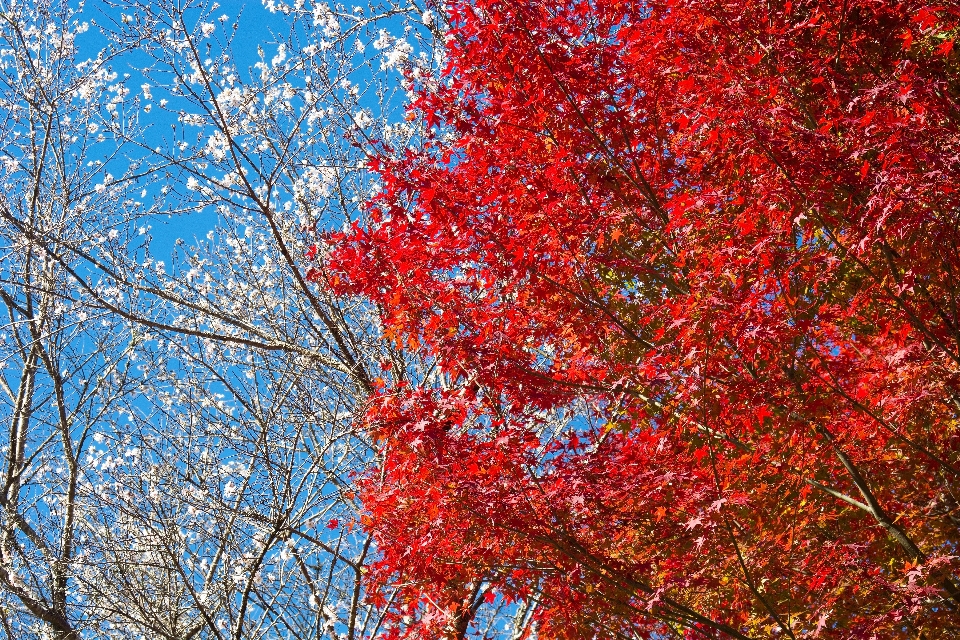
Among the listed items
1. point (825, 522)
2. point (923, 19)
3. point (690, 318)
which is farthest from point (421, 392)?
point (923, 19)

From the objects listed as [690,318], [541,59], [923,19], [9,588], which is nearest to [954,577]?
[690,318]

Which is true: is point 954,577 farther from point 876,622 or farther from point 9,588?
point 9,588

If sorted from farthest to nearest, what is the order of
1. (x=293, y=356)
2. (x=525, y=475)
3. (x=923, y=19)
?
1. (x=293, y=356)
2. (x=525, y=475)
3. (x=923, y=19)

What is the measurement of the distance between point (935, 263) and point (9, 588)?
829 cm

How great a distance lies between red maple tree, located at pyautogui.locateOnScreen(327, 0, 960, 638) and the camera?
457 cm

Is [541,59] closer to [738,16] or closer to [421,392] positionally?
[738,16]

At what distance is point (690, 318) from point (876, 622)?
6.33ft

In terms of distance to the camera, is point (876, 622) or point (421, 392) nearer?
point (876, 622)

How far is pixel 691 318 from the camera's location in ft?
14.2

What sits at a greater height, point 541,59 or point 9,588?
point 541,59

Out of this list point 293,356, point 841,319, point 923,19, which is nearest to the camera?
point 923,19

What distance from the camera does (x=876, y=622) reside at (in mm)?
4523

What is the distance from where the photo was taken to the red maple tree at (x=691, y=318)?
4574 mm

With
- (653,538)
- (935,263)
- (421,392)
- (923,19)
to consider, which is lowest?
(653,538)
